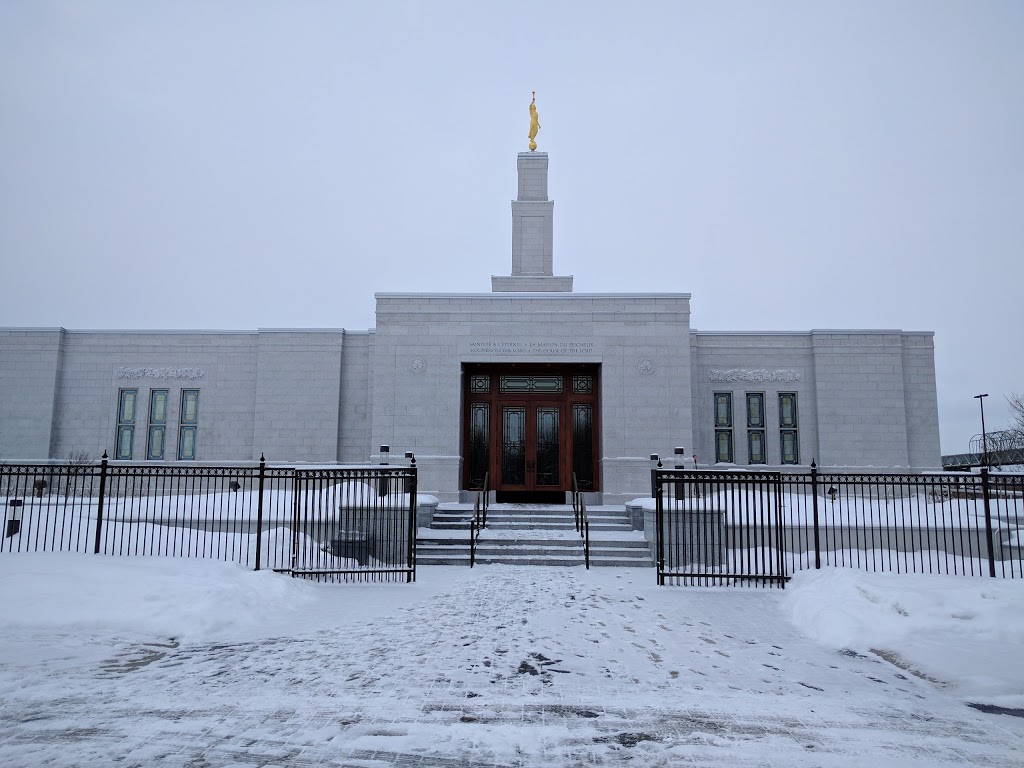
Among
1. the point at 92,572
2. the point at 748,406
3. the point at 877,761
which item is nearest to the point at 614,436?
the point at 748,406

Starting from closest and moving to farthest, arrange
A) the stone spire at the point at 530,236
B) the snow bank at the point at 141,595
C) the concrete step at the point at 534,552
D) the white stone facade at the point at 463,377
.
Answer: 1. the snow bank at the point at 141,595
2. the concrete step at the point at 534,552
3. the white stone facade at the point at 463,377
4. the stone spire at the point at 530,236

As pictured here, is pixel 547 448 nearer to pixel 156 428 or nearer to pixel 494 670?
pixel 494 670

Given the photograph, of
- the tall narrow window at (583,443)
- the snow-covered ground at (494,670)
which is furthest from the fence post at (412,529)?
the tall narrow window at (583,443)

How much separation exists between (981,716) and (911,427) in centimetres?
1619

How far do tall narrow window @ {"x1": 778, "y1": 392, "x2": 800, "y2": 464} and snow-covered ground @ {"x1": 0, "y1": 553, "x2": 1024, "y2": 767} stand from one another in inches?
395

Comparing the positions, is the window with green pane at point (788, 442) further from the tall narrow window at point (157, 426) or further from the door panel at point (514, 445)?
the tall narrow window at point (157, 426)

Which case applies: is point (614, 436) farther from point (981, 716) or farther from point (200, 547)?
point (981, 716)

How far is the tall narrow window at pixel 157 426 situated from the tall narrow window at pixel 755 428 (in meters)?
17.7

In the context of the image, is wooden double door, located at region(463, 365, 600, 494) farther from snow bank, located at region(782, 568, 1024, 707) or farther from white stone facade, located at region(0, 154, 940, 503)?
snow bank, located at region(782, 568, 1024, 707)

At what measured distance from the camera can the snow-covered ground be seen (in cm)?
442

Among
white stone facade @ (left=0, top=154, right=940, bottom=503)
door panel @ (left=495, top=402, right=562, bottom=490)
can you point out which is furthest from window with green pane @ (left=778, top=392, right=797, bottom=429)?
door panel @ (left=495, top=402, right=562, bottom=490)

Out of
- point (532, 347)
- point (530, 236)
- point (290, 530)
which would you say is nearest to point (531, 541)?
point (290, 530)

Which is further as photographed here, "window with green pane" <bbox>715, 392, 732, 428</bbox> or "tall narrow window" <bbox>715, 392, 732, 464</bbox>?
"window with green pane" <bbox>715, 392, 732, 428</bbox>

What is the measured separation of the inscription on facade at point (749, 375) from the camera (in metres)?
19.5
